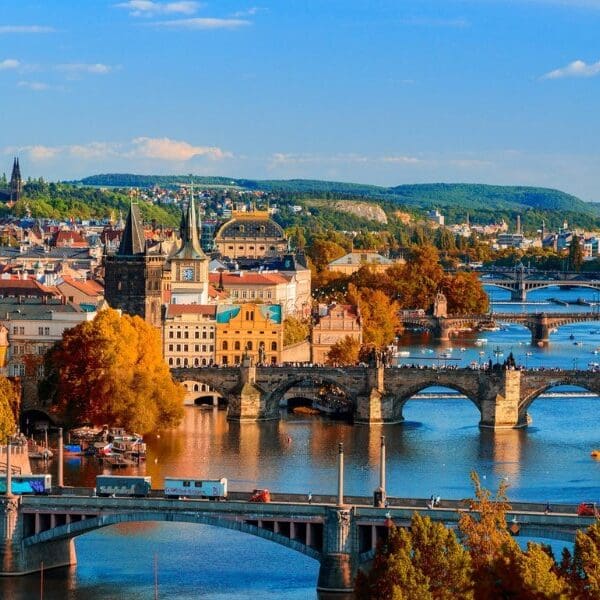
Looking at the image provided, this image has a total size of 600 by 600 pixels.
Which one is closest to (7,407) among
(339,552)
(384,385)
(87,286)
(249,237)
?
(384,385)

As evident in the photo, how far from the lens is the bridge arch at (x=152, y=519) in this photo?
173 ft

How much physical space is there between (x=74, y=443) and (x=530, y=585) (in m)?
35.0

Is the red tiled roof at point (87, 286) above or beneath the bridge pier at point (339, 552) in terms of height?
above

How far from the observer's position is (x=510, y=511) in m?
51.3

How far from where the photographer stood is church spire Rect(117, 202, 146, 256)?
92000 millimetres

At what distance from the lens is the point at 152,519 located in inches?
2112

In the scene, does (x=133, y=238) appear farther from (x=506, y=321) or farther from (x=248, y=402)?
(x=506, y=321)

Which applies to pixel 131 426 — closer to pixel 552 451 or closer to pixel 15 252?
pixel 552 451

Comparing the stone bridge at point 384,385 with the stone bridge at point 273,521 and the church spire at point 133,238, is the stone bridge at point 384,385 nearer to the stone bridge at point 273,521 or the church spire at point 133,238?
the church spire at point 133,238

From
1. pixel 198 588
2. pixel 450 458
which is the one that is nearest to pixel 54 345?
pixel 450 458

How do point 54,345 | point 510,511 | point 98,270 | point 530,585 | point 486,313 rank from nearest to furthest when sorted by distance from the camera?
point 530,585 < point 510,511 < point 54,345 < point 98,270 < point 486,313

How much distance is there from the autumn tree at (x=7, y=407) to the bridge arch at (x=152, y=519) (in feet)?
51.3

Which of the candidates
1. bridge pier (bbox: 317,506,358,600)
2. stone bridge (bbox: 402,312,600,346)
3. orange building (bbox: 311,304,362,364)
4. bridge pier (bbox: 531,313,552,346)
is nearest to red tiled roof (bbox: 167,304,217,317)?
orange building (bbox: 311,304,362,364)

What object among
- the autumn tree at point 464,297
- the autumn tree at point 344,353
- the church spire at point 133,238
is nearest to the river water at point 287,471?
the autumn tree at point 344,353
